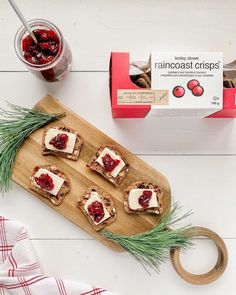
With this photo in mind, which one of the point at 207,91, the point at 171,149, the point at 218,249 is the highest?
the point at 207,91

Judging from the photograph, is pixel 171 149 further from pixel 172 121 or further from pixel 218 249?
pixel 218 249

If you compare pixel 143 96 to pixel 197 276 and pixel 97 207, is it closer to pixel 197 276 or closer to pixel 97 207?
pixel 97 207

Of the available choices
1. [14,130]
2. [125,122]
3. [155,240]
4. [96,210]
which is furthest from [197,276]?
[14,130]

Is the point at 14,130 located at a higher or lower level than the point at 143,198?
higher

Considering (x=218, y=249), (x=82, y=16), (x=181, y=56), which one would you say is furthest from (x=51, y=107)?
(x=218, y=249)

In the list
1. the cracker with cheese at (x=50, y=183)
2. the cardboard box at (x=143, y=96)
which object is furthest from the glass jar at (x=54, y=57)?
the cracker with cheese at (x=50, y=183)
